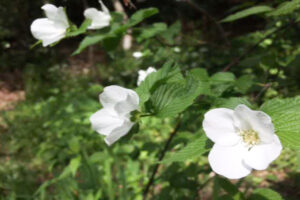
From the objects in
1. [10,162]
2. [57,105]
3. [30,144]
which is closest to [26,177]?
[10,162]

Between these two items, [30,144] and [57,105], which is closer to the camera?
[30,144]

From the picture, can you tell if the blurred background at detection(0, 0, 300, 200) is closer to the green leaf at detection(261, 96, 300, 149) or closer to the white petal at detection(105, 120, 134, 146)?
the white petal at detection(105, 120, 134, 146)

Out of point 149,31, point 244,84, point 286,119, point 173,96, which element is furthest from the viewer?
point 149,31

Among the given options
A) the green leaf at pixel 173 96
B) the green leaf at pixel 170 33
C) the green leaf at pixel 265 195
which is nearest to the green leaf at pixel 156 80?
the green leaf at pixel 173 96

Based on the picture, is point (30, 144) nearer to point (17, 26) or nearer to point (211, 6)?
point (17, 26)

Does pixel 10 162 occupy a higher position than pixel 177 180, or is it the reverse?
pixel 177 180

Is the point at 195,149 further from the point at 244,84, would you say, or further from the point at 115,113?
the point at 244,84

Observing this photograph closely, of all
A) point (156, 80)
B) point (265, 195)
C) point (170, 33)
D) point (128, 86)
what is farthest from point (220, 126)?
point (128, 86)

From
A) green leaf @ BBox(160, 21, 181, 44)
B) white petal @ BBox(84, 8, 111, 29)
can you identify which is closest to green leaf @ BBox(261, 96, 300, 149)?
white petal @ BBox(84, 8, 111, 29)
